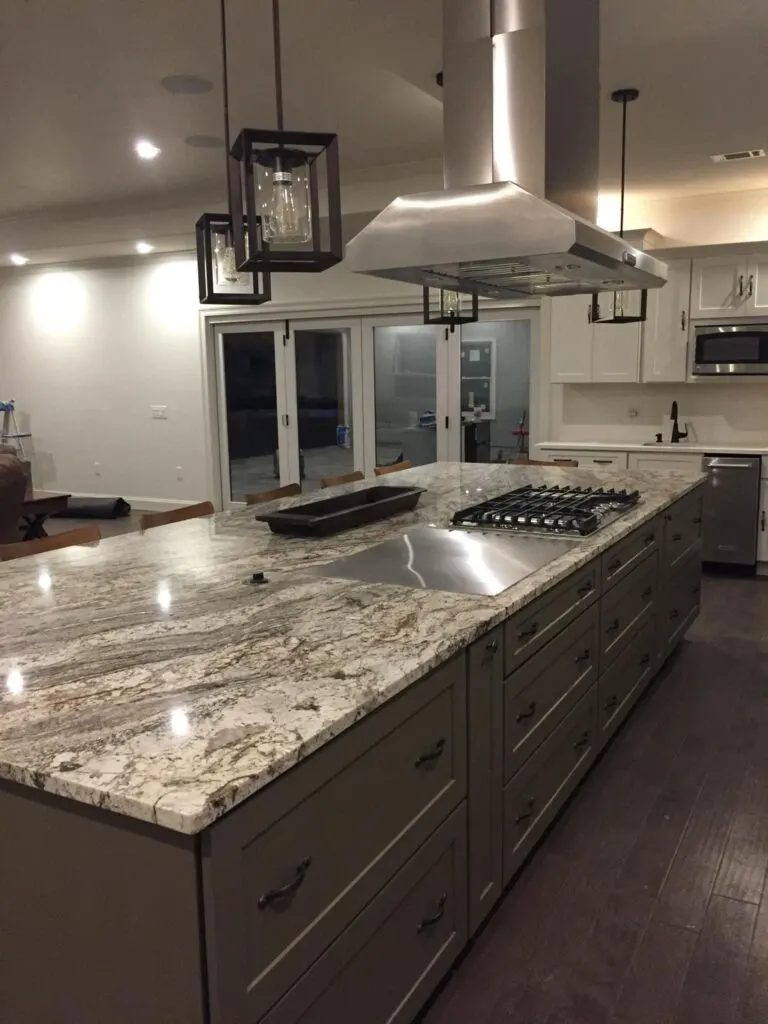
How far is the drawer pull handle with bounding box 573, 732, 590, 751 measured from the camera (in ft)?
8.66

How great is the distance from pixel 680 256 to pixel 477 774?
5034 millimetres

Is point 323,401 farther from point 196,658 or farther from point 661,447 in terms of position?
point 196,658

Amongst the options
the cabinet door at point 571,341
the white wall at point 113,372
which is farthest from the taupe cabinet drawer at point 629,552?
the white wall at point 113,372

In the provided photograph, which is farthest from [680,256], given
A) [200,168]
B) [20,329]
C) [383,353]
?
[20,329]

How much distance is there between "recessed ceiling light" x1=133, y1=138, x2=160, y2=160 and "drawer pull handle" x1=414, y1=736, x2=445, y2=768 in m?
4.53

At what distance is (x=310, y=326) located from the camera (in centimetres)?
796

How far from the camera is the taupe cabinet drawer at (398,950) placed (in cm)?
138

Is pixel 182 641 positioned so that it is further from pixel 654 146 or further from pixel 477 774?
pixel 654 146

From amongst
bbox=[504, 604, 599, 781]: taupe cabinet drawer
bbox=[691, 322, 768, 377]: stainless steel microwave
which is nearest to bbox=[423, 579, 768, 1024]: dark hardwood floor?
bbox=[504, 604, 599, 781]: taupe cabinet drawer

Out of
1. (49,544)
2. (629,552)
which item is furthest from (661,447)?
(49,544)

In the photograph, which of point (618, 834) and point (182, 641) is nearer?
point (182, 641)

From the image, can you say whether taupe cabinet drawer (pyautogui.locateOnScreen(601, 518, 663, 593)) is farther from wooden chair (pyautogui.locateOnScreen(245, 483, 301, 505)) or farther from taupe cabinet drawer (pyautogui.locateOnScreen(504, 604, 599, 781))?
wooden chair (pyautogui.locateOnScreen(245, 483, 301, 505))

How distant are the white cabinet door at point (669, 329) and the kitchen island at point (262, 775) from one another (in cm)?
398

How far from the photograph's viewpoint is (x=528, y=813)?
7.45ft
